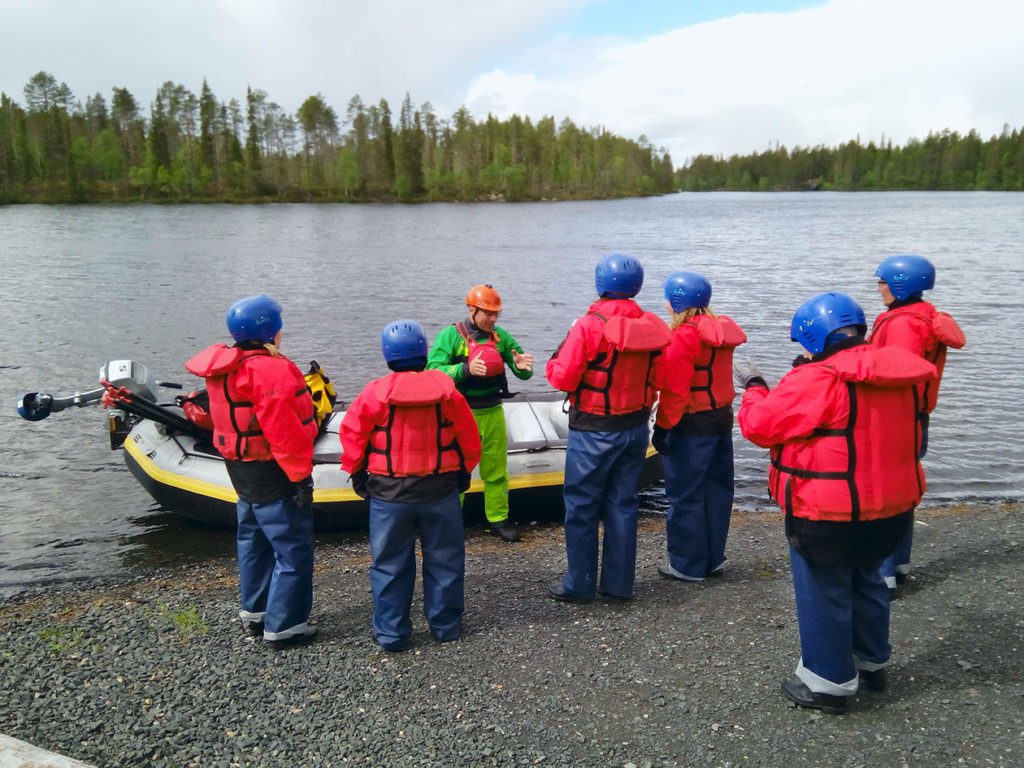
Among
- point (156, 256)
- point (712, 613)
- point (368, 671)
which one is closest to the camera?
point (368, 671)

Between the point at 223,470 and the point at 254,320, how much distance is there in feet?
13.1

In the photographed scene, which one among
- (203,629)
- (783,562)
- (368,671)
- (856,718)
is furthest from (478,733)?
(783,562)

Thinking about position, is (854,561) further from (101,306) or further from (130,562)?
(101,306)

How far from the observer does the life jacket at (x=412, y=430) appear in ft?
16.1

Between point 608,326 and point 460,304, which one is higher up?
point 608,326

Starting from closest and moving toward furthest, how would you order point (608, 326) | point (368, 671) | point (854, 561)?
1. point (854, 561)
2. point (368, 671)
3. point (608, 326)

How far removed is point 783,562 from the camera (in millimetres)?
6984

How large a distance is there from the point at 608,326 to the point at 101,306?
1064 inches

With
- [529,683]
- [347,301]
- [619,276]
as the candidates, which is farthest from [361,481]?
[347,301]

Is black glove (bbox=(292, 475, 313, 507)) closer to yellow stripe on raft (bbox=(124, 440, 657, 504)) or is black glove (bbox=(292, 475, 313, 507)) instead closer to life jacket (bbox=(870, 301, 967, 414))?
yellow stripe on raft (bbox=(124, 440, 657, 504))

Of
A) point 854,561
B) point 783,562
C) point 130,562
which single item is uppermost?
point 854,561

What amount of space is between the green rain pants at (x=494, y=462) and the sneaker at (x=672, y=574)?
78.5 inches

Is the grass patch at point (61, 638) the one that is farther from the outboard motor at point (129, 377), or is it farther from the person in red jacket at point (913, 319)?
the person in red jacket at point (913, 319)

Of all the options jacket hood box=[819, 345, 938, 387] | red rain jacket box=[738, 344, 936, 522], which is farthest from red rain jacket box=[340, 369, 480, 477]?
jacket hood box=[819, 345, 938, 387]
